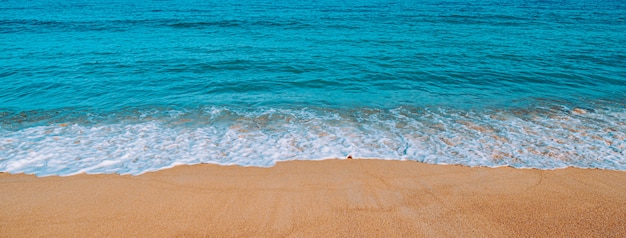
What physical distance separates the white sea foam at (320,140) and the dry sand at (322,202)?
430mm

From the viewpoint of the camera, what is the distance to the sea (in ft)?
22.6

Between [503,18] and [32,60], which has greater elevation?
[503,18]

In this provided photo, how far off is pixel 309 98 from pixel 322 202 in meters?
5.81

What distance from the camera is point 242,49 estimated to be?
58.5 ft

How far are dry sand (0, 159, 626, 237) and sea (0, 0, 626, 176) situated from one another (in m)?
0.50

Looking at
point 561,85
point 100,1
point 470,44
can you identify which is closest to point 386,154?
point 561,85

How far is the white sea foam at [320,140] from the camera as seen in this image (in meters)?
6.50

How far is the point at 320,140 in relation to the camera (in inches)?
295

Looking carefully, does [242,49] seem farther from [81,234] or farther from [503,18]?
[503,18]

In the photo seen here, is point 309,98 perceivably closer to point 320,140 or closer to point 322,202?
point 320,140

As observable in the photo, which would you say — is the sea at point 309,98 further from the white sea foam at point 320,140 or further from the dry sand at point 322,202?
the dry sand at point 322,202

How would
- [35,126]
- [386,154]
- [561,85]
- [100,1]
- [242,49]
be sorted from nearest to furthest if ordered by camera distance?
1. [386,154]
2. [35,126]
3. [561,85]
4. [242,49]
5. [100,1]

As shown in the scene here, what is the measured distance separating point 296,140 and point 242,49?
445 inches

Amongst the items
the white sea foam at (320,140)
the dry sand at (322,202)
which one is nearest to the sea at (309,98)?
the white sea foam at (320,140)
